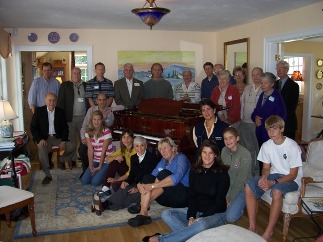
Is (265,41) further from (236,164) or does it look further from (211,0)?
(236,164)

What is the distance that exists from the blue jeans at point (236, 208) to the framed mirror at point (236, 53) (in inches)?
145

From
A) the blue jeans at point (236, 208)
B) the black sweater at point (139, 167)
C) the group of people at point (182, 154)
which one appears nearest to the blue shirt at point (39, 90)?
the group of people at point (182, 154)

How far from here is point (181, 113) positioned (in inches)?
194

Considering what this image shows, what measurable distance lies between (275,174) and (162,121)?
1.75 m

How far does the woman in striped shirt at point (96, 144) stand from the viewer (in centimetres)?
498

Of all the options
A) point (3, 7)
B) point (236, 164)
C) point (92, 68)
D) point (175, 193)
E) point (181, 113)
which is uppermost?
point (3, 7)

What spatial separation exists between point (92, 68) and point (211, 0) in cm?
329

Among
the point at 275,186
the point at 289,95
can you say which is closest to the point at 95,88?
the point at 289,95

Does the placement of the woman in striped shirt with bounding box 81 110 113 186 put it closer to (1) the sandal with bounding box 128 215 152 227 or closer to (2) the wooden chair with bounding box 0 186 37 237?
(1) the sandal with bounding box 128 215 152 227

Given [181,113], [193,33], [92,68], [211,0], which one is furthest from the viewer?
[193,33]

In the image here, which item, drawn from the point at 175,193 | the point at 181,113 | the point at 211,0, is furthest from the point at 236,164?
the point at 211,0

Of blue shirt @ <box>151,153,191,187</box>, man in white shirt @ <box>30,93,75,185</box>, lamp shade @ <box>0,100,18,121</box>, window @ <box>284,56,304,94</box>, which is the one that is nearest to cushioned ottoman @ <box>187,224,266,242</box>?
blue shirt @ <box>151,153,191,187</box>

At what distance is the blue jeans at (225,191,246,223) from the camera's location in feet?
10.2

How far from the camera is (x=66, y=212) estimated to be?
401 cm
